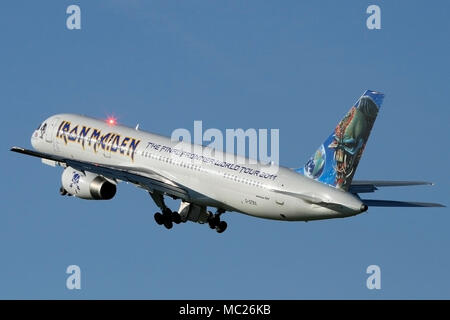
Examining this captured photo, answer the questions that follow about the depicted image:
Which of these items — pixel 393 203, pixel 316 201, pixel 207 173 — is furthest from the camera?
pixel 207 173

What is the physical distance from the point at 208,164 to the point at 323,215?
9827 mm

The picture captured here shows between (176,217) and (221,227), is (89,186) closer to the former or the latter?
(176,217)

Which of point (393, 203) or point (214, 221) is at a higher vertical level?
point (214, 221)

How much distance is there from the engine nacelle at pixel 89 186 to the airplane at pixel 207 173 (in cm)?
6

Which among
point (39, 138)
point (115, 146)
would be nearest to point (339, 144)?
point (115, 146)

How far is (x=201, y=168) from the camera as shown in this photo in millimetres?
85188

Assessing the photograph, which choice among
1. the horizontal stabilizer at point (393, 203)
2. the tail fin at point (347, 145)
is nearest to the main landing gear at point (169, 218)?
the tail fin at point (347, 145)

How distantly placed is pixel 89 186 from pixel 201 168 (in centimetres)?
801

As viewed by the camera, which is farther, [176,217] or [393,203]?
[176,217]

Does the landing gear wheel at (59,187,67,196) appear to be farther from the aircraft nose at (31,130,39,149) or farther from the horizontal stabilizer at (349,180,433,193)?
the horizontal stabilizer at (349,180,433,193)

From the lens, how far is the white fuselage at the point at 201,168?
260ft

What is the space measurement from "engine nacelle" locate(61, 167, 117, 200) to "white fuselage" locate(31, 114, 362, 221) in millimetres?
2398

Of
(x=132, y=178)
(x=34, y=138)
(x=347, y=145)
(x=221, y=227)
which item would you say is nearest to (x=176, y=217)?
(x=221, y=227)

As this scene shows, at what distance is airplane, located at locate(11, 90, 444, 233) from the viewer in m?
77.6
